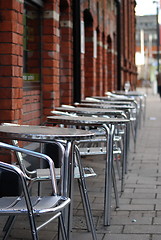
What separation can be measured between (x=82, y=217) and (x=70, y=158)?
1515mm

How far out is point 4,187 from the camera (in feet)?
15.0

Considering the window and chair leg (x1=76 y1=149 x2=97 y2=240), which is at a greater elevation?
the window

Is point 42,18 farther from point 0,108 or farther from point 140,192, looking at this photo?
point 140,192

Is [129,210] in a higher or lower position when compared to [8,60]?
lower

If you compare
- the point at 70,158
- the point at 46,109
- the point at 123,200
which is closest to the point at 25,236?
the point at 70,158

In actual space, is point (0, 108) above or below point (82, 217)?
above

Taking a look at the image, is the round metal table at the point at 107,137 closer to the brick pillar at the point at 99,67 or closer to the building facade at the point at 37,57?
the building facade at the point at 37,57

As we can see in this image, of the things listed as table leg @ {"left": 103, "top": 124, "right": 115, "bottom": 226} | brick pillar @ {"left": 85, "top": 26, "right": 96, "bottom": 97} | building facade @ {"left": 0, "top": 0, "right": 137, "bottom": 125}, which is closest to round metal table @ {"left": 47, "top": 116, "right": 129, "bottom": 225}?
table leg @ {"left": 103, "top": 124, "right": 115, "bottom": 226}

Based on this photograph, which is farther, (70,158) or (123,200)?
(123,200)

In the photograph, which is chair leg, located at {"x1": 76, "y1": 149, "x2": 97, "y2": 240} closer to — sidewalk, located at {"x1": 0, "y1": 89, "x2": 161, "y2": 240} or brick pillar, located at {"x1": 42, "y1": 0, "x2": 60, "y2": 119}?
sidewalk, located at {"x1": 0, "y1": 89, "x2": 161, "y2": 240}

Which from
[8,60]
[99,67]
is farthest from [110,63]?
[8,60]

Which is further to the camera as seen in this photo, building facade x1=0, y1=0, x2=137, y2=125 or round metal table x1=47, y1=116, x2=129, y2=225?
building facade x1=0, y1=0, x2=137, y2=125

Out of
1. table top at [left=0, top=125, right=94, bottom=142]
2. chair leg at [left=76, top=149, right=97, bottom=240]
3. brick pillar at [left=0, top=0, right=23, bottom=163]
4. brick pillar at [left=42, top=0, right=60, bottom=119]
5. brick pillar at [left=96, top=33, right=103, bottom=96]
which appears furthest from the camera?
brick pillar at [left=96, top=33, right=103, bottom=96]

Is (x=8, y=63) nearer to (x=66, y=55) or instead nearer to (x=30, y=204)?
(x=30, y=204)
